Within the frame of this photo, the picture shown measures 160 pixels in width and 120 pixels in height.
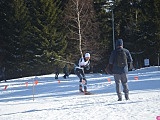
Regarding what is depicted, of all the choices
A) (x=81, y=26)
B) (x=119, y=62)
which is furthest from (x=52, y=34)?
(x=119, y=62)

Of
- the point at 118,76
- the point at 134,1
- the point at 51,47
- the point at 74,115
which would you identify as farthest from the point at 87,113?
the point at 134,1

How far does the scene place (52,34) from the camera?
3959 cm

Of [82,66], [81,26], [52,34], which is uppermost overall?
[81,26]

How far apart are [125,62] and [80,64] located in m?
4.17

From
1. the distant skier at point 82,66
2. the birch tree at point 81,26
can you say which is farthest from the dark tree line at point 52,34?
the distant skier at point 82,66

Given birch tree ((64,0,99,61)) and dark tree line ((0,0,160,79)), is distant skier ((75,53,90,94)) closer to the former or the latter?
birch tree ((64,0,99,61))

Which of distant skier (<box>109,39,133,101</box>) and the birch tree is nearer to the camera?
distant skier (<box>109,39,133,101</box>)

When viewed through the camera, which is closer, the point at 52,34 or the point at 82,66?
the point at 82,66

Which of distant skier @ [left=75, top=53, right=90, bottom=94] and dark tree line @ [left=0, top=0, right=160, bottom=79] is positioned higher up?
dark tree line @ [left=0, top=0, right=160, bottom=79]

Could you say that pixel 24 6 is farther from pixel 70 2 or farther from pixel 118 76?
pixel 118 76

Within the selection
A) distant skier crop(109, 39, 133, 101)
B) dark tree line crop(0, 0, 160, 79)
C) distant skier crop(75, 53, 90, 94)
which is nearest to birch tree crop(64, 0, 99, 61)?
dark tree line crop(0, 0, 160, 79)

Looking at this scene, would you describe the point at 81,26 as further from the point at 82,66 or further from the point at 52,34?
the point at 82,66

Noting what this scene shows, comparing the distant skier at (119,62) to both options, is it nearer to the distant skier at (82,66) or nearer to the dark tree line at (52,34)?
the distant skier at (82,66)

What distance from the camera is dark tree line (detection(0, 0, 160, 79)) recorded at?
130ft
